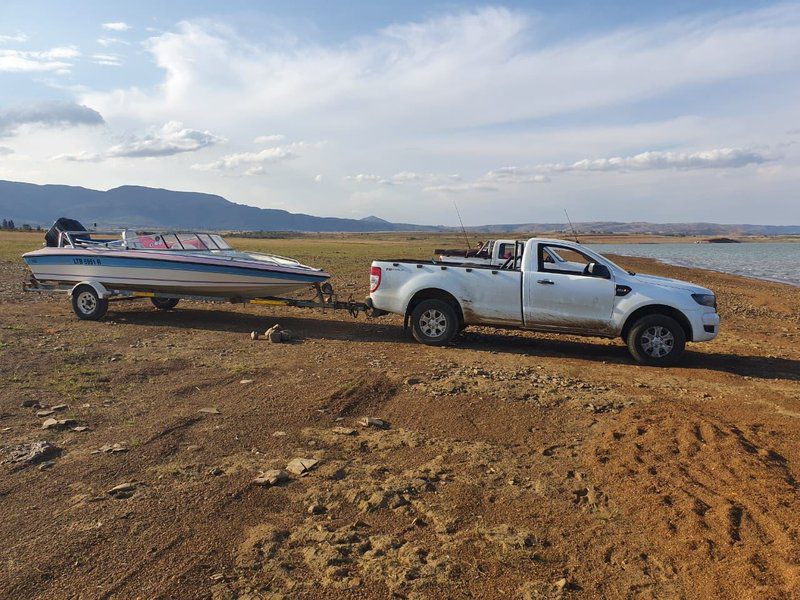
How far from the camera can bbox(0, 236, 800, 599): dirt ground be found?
3.19 metres

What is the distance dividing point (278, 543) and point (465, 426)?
252cm

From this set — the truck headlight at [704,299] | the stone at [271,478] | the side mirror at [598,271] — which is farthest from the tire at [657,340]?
the stone at [271,478]

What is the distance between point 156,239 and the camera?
1198 cm

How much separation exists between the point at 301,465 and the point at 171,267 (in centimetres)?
783

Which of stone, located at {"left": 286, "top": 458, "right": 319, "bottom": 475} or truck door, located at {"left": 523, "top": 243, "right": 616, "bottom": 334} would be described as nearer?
stone, located at {"left": 286, "top": 458, "right": 319, "bottom": 475}

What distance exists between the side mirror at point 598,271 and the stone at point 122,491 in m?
6.88

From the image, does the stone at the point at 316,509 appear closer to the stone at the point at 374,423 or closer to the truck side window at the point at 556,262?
the stone at the point at 374,423

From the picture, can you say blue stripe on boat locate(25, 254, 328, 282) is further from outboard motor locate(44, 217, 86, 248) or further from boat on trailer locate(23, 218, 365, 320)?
outboard motor locate(44, 217, 86, 248)

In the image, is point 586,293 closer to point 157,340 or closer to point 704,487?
point 704,487

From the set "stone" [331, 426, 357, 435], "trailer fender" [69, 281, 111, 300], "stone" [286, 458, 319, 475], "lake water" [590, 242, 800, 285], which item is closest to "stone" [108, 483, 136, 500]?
"stone" [286, 458, 319, 475]

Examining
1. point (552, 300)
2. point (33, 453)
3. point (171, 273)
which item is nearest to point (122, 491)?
point (33, 453)

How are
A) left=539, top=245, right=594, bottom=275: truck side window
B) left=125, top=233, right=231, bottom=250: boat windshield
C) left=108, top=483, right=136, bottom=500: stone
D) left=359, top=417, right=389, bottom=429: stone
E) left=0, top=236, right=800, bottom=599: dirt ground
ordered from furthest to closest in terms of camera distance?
left=125, top=233, right=231, bottom=250: boat windshield → left=539, top=245, right=594, bottom=275: truck side window → left=359, top=417, right=389, bottom=429: stone → left=108, top=483, right=136, bottom=500: stone → left=0, top=236, right=800, bottom=599: dirt ground

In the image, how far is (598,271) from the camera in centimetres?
866

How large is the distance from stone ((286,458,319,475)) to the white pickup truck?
16.3 feet
